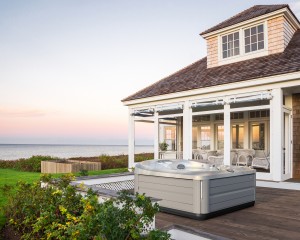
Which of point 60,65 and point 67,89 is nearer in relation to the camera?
point 60,65

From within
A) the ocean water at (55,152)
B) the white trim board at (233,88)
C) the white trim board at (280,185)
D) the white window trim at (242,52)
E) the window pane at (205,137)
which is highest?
the white window trim at (242,52)

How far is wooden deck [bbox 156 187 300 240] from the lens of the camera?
150 inches

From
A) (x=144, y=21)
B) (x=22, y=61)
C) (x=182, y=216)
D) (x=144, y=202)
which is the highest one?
(x=144, y=21)

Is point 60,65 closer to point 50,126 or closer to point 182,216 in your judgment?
point 182,216

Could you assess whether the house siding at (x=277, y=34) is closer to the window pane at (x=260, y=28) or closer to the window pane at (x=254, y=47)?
the window pane at (x=260, y=28)

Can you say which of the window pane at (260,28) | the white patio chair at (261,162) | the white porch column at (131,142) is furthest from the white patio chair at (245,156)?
the window pane at (260,28)

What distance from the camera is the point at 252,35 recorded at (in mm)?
9633

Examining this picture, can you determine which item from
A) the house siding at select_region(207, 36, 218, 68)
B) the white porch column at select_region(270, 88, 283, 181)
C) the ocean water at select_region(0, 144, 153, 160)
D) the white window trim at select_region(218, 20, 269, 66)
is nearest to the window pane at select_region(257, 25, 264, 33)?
the white window trim at select_region(218, 20, 269, 66)

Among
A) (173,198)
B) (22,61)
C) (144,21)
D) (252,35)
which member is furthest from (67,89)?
(173,198)

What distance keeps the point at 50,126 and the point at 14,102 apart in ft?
41.1

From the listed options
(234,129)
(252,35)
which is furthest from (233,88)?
(234,129)

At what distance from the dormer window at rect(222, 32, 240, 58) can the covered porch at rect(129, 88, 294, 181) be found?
1.77m

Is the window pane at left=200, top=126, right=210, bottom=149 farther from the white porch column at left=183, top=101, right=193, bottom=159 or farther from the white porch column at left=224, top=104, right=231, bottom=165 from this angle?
the white porch column at left=224, top=104, right=231, bottom=165

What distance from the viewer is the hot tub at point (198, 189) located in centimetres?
453
